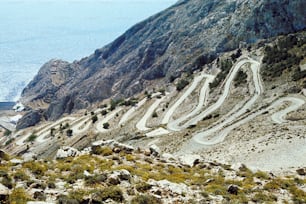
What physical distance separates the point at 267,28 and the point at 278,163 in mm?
153253

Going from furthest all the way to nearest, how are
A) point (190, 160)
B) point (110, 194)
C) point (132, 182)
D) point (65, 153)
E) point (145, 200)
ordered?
point (190, 160), point (65, 153), point (132, 182), point (110, 194), point (145, 200)

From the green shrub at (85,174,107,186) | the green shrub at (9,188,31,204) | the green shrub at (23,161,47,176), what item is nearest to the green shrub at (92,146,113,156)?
the green shrub at (23,161,47,176)

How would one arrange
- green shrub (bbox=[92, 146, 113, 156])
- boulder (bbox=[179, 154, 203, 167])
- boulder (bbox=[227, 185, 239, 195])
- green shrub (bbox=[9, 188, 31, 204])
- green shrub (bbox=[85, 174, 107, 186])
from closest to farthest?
green shrub (bbox=[9, 188, 31, 204]), green shrub (bbox=[85, 174, 107, 186]), boulder (bbox=[227, 185, 239, 195]), green shrub (bbox=[92, 146, 113, 156]), boulder (bbox=[179, 154, 203, 167])

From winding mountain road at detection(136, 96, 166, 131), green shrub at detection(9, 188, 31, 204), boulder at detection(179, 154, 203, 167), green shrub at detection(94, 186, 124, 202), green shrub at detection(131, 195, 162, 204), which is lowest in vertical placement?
winding mountain road at detection(136, 96, 166, 131)

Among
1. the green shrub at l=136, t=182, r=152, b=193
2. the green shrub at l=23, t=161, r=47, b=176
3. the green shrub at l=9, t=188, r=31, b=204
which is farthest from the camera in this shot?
the green shrub at l=23, t=161, r=47, b=176

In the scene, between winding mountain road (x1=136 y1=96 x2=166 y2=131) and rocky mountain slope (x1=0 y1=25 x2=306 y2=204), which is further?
winding mountain road (x1=136 y1=96 x2=166 y2=131)

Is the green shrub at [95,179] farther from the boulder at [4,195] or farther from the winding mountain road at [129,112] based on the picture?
the winding mountain road at [129,112]

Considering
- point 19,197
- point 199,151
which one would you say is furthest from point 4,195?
point 199,151

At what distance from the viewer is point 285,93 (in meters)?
87.9

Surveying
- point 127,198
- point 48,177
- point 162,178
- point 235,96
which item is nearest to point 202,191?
point 162,178

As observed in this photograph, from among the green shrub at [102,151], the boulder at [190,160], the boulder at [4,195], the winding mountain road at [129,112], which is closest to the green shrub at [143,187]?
the boulder at [4,195]

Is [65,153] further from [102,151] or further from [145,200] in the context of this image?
[145,200]

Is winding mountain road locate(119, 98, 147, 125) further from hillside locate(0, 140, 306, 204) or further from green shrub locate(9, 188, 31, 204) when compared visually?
green shrub locate(9, 188, 31, 204)

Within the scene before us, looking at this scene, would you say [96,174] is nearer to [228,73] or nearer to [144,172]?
[144,172]
